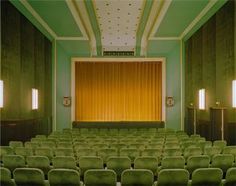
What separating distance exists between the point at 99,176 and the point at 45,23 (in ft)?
35.9

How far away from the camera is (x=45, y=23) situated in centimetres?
1392

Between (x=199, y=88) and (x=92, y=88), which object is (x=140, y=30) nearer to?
(x=199, y=88)

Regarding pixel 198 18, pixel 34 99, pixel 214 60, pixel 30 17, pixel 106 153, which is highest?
pixel 198 18

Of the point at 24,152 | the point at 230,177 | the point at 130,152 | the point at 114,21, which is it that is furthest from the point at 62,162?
the point at 114,21

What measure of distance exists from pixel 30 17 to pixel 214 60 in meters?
7.44

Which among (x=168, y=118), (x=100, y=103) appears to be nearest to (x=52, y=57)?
(x=100, y=103)

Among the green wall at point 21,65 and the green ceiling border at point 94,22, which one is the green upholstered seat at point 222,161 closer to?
the green wall at point 21,65

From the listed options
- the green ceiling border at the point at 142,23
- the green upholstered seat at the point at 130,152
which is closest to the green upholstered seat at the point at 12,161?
the green upholstered seat at the point at 130,152

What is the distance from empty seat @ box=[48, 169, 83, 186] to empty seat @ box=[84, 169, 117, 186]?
145mm

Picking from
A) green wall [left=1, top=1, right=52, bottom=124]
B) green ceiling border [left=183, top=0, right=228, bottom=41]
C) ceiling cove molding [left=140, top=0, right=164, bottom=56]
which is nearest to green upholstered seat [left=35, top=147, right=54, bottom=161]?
green wall [left=1, top=1, right=52, bottom=124]

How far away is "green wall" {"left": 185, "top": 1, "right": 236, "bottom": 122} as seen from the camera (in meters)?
10.3

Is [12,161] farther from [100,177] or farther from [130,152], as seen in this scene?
[130,152]

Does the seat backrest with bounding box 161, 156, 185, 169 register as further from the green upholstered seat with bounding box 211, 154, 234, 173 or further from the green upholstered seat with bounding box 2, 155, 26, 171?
the green upholstered seat with bounding box 2, 155, 26, 171

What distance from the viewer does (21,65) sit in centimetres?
1166
